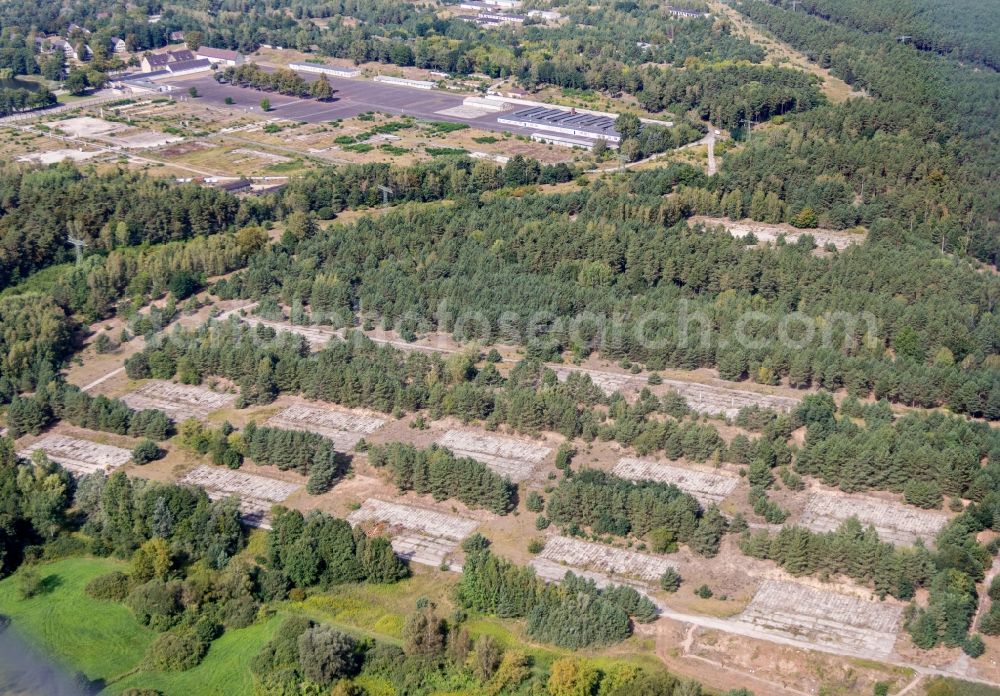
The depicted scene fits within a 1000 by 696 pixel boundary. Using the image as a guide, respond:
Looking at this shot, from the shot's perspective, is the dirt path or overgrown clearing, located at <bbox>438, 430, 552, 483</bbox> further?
the dirt path

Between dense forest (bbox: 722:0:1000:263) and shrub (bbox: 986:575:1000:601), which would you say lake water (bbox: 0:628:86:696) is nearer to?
shrub (bbox: 986:575:1000:601)

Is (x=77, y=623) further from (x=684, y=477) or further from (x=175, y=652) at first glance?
(x=684, y=477)

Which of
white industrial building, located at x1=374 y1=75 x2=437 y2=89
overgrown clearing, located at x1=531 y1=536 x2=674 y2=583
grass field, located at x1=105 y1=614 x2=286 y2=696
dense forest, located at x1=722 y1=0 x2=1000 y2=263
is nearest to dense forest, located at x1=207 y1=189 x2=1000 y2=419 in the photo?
dense forest, located at x1=722 y1=0 x2=1000 y2=263

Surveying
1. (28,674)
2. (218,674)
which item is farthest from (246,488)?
(28,674)

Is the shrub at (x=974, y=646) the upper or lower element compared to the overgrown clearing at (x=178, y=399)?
upper

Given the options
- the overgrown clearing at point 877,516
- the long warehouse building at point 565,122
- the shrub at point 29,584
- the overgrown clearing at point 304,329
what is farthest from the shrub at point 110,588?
the long warehouse building at point 565,122

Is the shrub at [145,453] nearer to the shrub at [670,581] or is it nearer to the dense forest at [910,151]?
the shrub at [670,581]
